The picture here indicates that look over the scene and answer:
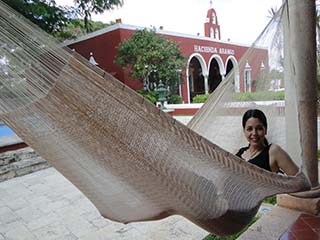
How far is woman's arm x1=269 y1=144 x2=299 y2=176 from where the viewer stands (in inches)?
56.4

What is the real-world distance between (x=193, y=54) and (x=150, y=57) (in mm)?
3046

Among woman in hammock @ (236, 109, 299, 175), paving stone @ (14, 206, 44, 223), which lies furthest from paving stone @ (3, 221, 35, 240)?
woman in hammock @ (236, 109, 299, 175)

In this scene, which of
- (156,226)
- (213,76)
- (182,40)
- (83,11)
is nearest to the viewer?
(156,226)

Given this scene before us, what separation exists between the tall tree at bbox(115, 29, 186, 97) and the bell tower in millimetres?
7119

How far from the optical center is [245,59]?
1.99m

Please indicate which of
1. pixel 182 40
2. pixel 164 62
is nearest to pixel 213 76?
pixel 182 40

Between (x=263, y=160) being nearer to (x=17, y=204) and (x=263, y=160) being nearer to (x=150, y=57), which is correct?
(x=17, y=204)

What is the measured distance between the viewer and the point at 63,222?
7.36ft

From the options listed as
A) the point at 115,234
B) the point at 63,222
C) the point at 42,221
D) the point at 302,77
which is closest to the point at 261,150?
the point at 302,77

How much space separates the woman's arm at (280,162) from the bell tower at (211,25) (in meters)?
14.0

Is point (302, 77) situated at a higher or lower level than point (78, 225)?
higher

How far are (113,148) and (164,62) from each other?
7259mm

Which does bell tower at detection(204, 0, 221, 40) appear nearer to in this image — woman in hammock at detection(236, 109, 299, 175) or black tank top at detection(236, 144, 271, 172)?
woman in hammock at detection(236, 109, 299, 175)

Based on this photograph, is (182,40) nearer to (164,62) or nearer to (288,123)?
(164,62)
